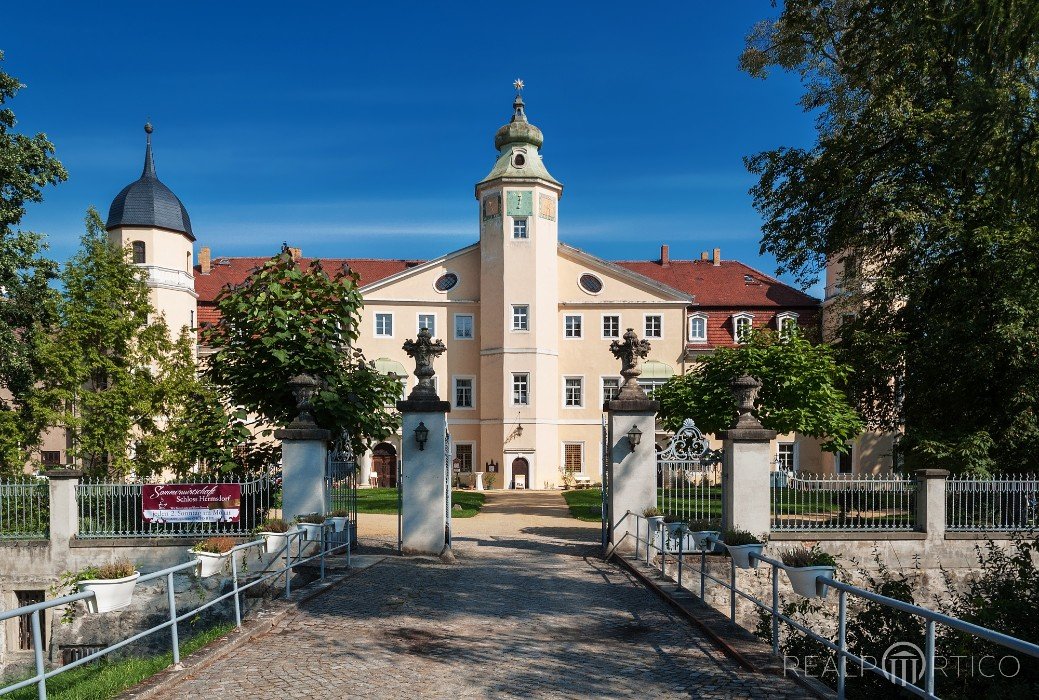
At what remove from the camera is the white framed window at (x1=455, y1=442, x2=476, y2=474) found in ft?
127

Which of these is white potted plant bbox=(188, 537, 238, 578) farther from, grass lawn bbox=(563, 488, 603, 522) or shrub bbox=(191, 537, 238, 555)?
grass lawn bbox=(563, 488, 603, 522)

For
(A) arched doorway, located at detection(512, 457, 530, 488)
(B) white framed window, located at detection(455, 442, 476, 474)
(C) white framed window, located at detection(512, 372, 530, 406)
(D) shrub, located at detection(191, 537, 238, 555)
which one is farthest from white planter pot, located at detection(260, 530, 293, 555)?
(B) white framed window, located at detection(455, 442, 476, 474)

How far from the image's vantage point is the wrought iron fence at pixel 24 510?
47.4ft

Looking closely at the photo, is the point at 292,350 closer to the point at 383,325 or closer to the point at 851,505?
the point at 851,505

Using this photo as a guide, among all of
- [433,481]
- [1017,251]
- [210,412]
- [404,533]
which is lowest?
[404,533]

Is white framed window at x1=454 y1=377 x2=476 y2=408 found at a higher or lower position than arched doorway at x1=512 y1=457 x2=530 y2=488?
higher

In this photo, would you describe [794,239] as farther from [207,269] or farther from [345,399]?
[207,269]

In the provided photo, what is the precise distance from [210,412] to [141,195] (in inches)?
910

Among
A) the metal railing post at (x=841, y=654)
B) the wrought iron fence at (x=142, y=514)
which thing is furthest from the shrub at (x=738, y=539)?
the wrought iron fence at (x=142, y=514)

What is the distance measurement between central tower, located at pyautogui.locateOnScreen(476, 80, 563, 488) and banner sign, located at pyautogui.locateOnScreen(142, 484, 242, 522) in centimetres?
2370

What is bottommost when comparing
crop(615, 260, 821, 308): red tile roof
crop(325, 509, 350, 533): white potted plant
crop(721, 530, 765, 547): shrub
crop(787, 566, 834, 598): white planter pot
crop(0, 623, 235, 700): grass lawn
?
crop(0, 623, 235, 700): grass lawn

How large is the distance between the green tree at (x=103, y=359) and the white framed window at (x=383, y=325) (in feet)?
54.2

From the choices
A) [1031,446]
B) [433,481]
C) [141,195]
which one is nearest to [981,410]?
[1031,446]

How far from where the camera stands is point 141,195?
34719 mm
